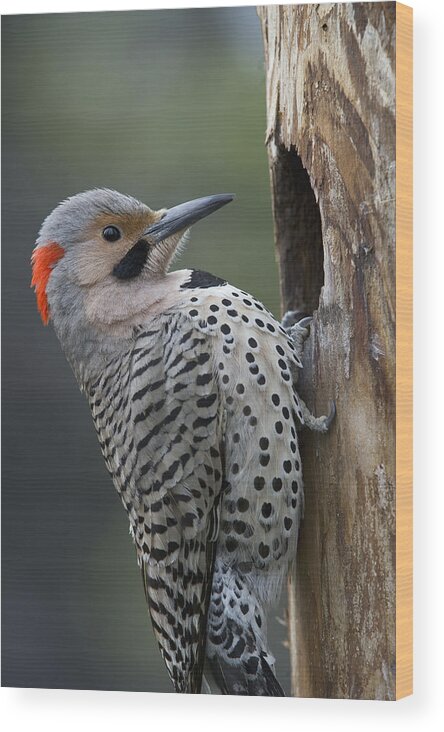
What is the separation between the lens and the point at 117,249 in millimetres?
2848

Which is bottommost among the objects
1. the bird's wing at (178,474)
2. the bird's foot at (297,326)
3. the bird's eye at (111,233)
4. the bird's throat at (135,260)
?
the bird's wing at (178,474)

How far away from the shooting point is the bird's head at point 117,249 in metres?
2.85

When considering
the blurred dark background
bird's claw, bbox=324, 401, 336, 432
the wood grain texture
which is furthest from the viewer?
the blurred dark background

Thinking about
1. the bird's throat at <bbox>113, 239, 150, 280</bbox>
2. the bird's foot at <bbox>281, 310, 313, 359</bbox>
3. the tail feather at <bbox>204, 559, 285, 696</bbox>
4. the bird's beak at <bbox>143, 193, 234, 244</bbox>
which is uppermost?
the bird's beak at <bbox>143, 193, 234, 244</bbox>

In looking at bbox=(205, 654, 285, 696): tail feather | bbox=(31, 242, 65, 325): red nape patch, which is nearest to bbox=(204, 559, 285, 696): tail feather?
bbox=(205, 654, 285, 696): tail feather

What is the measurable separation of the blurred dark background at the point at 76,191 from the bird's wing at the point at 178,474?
141 mm

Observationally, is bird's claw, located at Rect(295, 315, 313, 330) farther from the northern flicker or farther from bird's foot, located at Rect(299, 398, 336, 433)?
bird's foot, located at Rect(299, 398, 336, 433)

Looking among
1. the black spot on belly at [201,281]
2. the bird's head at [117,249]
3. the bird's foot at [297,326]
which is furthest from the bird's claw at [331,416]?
the bird's head at [117,249]

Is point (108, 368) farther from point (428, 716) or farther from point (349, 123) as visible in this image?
point (428, 716)

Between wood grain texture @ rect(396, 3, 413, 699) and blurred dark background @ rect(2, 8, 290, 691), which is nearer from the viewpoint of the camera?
wood grain texture @ rect(396, 3, 413, 699)

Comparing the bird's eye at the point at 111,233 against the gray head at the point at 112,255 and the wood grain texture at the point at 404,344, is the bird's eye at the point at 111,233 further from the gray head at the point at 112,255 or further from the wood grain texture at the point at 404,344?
the wood grain texture at the point at 404,344

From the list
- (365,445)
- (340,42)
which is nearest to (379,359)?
(365,445)

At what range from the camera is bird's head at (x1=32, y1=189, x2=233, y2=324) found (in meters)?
2.85

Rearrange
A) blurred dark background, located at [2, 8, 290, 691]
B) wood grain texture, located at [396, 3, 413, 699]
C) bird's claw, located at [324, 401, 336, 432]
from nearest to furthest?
wood grain texture, located at [396, 3, 413, 699] → bird's claw, located at [324, 401, 336, 432] → blurred dark background, located at [2, 8, 290, 691]
